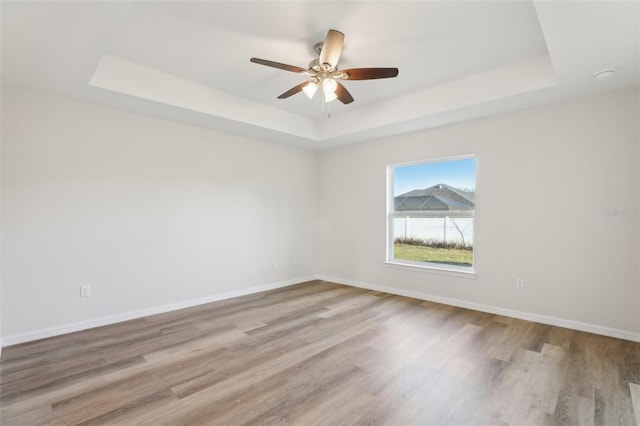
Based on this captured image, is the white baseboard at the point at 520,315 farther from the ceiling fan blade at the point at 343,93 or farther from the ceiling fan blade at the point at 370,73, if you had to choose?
the ceiling fan blade at the point at 370,73

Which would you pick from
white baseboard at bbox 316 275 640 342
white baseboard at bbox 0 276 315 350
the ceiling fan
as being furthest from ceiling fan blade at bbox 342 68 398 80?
white baseboard at bbox 0 276 315 350

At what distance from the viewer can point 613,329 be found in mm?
2990

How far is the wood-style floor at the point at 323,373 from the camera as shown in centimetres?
186

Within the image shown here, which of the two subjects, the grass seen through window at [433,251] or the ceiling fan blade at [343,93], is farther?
the grass seen through window at [433,251]

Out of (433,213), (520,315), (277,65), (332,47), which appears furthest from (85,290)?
(520,315)

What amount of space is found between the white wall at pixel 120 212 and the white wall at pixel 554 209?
2531 mm

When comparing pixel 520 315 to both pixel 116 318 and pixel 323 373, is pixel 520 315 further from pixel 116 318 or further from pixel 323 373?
pixel 116 318

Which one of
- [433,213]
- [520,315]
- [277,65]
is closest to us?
[277,65]

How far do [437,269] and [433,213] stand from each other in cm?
80

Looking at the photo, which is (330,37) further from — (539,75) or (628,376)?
(628,376)

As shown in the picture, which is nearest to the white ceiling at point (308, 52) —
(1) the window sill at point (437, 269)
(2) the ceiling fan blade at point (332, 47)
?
(2) the ceiling fan blade at point (332, 47)

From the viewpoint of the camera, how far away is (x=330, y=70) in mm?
2609

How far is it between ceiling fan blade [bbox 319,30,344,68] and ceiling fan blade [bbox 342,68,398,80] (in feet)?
Result: 0.58

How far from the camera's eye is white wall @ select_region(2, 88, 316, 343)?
9.64 feet
